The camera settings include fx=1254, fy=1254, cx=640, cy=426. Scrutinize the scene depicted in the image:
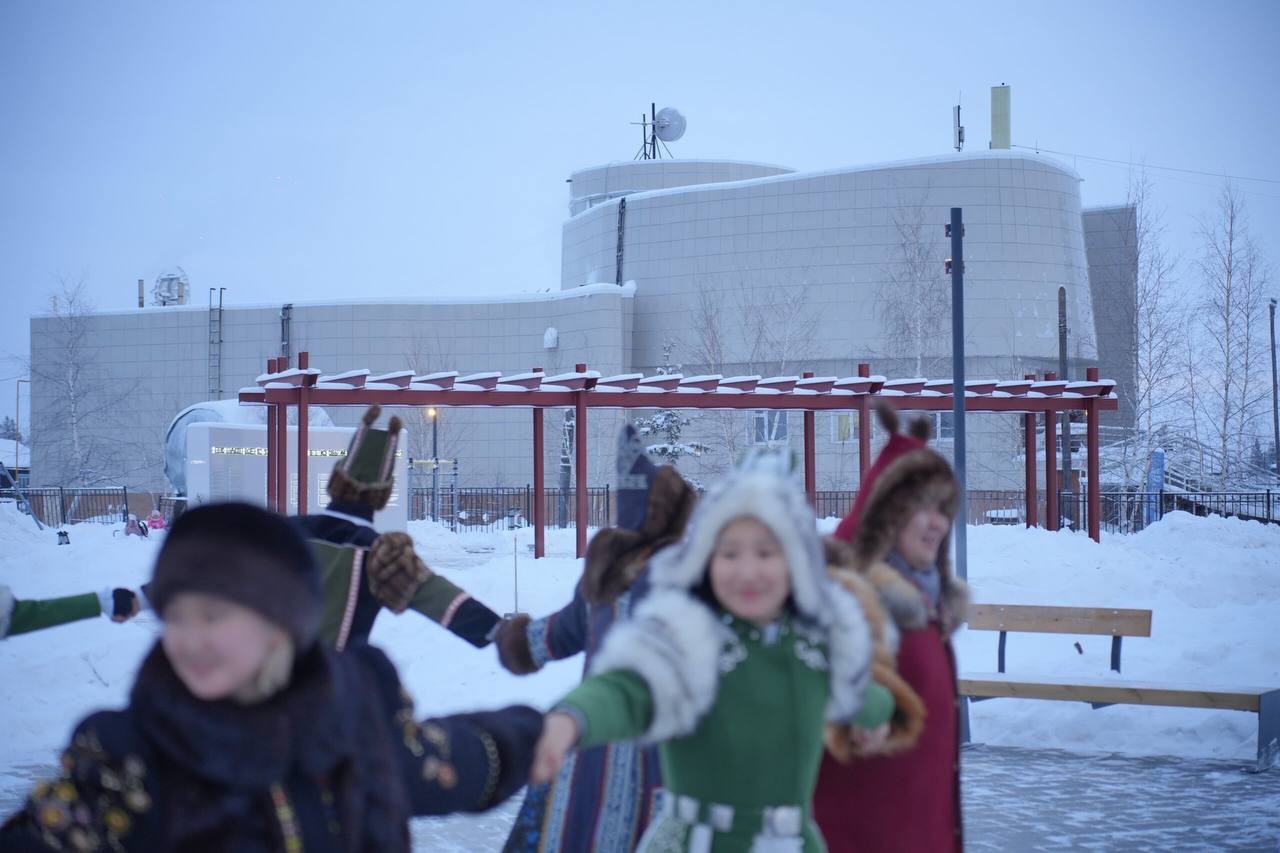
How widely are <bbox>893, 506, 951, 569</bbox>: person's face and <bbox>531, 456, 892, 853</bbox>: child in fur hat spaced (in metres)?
0.94

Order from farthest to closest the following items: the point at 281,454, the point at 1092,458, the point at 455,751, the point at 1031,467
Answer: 1. the point at 1031,467
2. the point at 1092,458
3. the point at 281,454
4. the point at 455,751

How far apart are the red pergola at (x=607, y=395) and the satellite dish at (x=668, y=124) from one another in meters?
39.5

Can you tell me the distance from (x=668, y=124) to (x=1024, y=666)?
4925 centimetres

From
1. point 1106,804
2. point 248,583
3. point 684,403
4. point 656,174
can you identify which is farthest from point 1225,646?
point 656,174

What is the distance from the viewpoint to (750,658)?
9.29 feet

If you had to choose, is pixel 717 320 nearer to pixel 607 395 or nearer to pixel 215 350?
pixel 215 350

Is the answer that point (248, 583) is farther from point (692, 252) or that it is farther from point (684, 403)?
point (692, 252)

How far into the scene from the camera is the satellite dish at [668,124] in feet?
188

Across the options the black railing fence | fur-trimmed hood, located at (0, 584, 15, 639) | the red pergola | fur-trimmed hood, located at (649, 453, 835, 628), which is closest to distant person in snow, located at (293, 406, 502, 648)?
fur-trimmed hood, located at (0, 584, 15, 639)

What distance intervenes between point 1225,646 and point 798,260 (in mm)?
35053

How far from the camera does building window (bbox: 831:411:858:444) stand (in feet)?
137

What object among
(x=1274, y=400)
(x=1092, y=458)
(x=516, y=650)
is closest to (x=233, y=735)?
(x=516, y=650)

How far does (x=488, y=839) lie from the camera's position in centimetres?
667

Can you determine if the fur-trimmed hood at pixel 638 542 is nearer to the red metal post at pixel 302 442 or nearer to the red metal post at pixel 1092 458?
the red metal post at pixel 302 442
